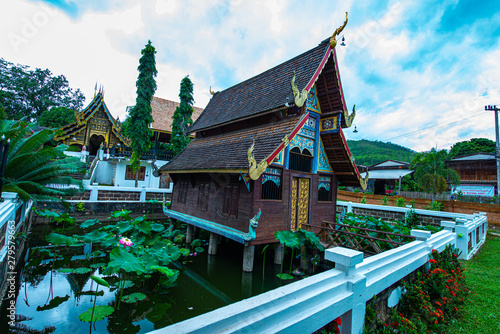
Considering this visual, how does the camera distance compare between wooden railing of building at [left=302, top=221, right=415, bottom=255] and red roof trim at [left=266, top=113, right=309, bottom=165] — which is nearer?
wooden railing of building at [left=302, top=221, right=415, bottom=255]

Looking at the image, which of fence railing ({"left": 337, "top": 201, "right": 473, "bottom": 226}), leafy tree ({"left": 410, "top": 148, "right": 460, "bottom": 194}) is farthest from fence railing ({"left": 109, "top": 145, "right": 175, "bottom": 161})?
leafy tree ({"left": 410, "top": 148, "right": 460, "bottom": 194})

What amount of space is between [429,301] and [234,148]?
21.4 ft

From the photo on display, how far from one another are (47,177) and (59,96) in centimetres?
4482

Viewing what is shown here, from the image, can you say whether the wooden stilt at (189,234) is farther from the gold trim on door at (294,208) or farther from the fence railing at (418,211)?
the fence railing at (418,211)

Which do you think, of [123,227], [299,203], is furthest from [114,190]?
[299,203]

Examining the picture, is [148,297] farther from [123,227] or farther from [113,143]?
[113,143]

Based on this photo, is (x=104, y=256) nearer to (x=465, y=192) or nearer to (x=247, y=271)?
(x=247, y=271)

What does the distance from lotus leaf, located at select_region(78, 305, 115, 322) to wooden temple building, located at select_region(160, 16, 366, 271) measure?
3.55 m

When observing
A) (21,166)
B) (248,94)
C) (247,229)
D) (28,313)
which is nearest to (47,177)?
(21,166)

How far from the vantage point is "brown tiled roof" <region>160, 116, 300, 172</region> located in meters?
7.43

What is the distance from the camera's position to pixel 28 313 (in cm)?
490

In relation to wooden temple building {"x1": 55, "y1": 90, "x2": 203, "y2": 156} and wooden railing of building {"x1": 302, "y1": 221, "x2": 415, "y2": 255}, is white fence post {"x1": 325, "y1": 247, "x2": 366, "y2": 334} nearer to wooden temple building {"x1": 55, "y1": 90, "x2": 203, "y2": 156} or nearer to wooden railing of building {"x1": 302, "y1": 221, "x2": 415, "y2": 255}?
wooden railing of building {"x1": 302, "y1": 221, "x2": 415, "y2": 255}

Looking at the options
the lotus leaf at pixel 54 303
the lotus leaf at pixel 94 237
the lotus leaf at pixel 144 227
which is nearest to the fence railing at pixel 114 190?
the lotus leaf at pixel 144 227

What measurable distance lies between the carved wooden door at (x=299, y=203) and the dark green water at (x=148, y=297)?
172 centimetres
